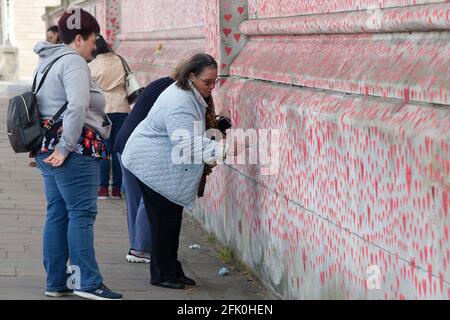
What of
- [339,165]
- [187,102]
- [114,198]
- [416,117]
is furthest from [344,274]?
[114,198]

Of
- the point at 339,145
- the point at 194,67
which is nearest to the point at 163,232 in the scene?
the point at 194,67

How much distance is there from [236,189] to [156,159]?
1096 millimetres

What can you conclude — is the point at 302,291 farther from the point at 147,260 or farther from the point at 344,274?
the point at 147,260

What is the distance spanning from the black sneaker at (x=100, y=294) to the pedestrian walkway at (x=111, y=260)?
6.4 inches

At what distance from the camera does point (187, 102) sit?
21.6 ft

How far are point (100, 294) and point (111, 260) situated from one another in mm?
1488

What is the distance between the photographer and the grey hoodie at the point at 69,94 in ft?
A: 20.2

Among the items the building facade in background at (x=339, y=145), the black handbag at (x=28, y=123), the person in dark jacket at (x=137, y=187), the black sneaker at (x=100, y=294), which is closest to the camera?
the building facade in background at (x=339, y=145)

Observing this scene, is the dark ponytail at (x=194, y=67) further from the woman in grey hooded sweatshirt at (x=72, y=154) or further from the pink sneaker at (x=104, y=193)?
the pink sneaker at (x=104, y=193)

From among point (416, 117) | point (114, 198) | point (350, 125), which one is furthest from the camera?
point (114, 198)

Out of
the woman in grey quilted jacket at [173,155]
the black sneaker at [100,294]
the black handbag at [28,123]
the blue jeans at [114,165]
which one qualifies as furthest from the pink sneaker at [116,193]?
the black handbag at [28,123]

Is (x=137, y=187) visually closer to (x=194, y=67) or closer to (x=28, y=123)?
(x=194, y=67)

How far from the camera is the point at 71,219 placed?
252 inches

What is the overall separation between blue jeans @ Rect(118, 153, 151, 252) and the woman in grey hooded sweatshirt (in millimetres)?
1233
